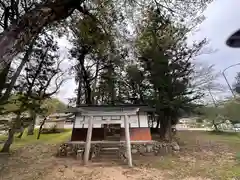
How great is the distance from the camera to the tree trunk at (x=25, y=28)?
280cm

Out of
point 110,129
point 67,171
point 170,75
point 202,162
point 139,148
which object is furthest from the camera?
point 170,75

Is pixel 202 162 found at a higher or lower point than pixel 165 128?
lower

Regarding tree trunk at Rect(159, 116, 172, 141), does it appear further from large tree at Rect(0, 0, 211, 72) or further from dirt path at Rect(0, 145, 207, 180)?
large tree at Rect(0, 0, 211, 72)

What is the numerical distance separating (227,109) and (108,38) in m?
11.2

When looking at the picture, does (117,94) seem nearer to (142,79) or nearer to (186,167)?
(142,79)

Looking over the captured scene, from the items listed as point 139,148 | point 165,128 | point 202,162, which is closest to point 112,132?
point 139,148

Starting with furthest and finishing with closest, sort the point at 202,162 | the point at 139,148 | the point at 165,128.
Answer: the point at 165,128 → the point at 139,148 → the point at 202,162

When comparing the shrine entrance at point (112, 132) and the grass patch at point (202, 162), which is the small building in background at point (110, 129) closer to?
the shrine entrance at point (112, 132)

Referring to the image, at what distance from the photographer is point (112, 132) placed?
39.2 ft

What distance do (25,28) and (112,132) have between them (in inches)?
374

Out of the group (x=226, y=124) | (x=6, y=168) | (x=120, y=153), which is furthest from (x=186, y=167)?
(x=226, y=124)

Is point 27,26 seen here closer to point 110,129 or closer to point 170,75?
point 110,129

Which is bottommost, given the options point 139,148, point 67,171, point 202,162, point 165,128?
point 67,171

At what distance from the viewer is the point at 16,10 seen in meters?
6.27
